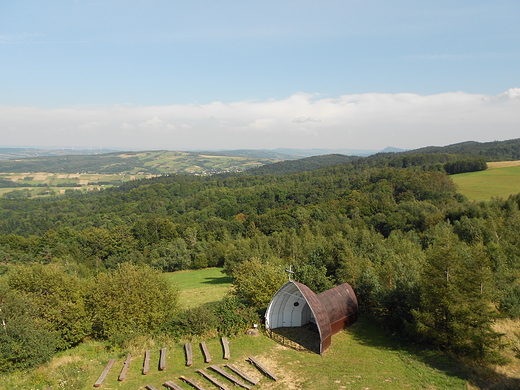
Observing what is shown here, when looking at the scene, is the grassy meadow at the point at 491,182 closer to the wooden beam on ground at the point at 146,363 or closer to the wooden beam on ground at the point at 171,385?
the wooden beam on ground at the point at 146,363

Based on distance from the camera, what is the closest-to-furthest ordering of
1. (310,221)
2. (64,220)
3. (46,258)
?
(46,258) < (310,221) < (64,220)

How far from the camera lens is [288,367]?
16.0 meters

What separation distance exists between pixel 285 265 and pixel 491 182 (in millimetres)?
84257

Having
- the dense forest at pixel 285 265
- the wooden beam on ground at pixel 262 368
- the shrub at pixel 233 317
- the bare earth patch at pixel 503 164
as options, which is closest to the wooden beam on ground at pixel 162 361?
the dense forest at pixel 285 265

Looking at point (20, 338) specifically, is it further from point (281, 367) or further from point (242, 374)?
point (281, 367)

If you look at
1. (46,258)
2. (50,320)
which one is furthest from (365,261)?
(46,258)

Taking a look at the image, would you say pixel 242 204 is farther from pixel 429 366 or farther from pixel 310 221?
pixel 429 366

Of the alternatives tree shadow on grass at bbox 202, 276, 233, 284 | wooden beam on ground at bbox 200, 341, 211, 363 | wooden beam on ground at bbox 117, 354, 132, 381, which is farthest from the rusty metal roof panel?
tree shadow on grass at bbox 202, 276, 233, 284

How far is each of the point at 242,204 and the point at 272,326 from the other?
10482 cm

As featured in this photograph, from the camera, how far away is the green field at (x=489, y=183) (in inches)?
3039

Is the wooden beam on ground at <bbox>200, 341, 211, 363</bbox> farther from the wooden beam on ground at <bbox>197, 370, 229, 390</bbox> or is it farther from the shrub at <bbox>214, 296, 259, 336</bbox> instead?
the shrub at <bbox>214, 296, 259, 336</bbox>

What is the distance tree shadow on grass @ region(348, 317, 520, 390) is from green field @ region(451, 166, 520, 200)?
230 ft

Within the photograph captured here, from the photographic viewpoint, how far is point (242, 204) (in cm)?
12494

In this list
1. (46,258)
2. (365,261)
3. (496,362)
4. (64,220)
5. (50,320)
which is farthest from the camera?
(64,220)
